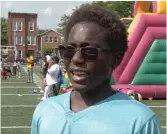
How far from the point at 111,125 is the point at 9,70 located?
Result: 2064 centimetres

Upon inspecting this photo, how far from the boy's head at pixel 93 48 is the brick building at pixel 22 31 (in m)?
63.1

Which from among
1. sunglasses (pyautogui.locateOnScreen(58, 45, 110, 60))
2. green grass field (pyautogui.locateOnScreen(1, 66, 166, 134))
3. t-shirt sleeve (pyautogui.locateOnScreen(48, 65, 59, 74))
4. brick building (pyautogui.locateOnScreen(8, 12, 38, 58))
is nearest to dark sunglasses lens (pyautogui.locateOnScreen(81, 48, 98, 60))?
sunglasses (pyautogui.locateOnScreen(58, 45, 110, 60))

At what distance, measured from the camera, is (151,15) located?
10844 millimetres

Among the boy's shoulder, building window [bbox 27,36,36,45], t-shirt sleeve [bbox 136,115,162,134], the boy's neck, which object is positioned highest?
the boy's neck

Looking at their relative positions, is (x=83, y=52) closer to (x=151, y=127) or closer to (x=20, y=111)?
(x=151, y=127)

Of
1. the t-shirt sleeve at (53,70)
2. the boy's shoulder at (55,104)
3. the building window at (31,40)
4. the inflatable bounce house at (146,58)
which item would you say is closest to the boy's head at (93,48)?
the boy's shoulder at (55,104)

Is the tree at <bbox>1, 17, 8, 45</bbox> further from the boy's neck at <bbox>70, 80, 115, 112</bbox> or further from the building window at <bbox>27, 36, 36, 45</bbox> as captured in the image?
the boy's neck at <bbox>70, 80, 115, 112</bbox>

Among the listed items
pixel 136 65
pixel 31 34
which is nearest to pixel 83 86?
pixel 136 65

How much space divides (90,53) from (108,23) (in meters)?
0.14

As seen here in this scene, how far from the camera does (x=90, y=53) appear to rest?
1467 mm

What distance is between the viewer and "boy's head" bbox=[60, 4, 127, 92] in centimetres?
148

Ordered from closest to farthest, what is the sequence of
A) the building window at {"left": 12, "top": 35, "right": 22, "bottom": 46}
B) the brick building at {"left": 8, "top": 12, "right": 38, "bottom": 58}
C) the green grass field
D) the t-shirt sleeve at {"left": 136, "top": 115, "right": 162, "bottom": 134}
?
the t-shirt sleeve at {"left": 136, "top": 115, "right": 162, "bottom": 134} < the green grass field < the building window at {"left": 12, "top": 35, "right": 22, "bottom": 46} < the brick building at {"left": 8, "top": 12, "right": 38, "bottom": 58}

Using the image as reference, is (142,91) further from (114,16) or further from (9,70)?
(9,70)

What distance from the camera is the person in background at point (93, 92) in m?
1.42
